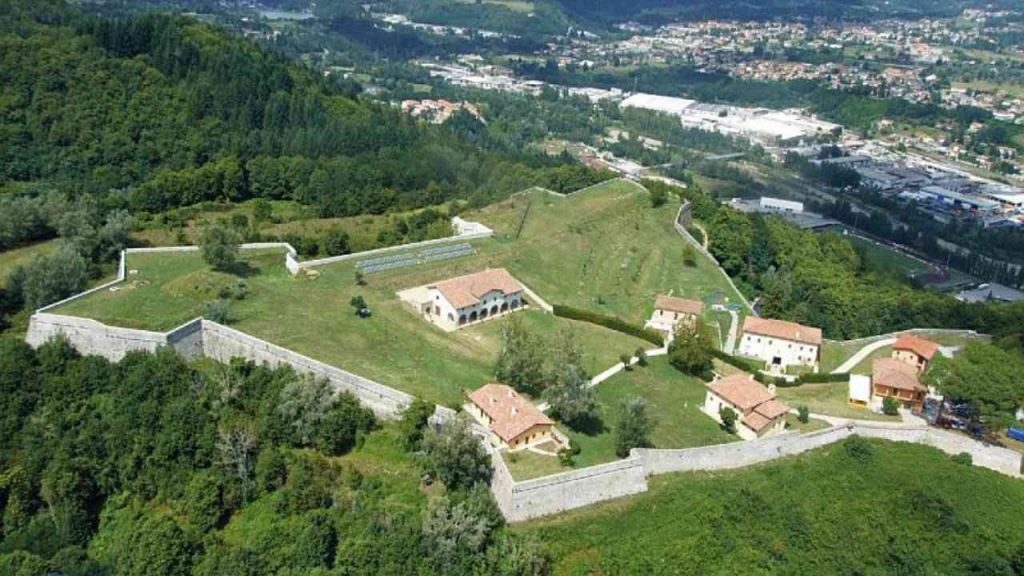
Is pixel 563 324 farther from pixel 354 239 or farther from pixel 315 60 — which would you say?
pixel 315 60

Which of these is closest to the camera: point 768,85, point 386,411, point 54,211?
point 386,411

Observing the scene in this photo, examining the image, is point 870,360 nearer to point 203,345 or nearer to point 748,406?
point 748,406

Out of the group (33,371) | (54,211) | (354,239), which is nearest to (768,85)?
(354,239)

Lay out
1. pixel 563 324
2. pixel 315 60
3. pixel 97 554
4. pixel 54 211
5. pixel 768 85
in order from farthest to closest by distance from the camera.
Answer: pixel 768 85, pixel 315 60, pixel 54 211, pixel 563 324, pixel 97 554

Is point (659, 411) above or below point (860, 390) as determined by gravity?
below

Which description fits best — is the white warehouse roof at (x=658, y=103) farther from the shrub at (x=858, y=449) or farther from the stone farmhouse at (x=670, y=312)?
the shrub at (x=858, y=449)

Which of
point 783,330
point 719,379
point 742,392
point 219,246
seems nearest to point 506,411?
point 742,392

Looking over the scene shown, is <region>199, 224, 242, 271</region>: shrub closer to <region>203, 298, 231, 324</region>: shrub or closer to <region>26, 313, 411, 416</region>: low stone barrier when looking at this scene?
<region>203, 298, 231, 324</region>: shrub
